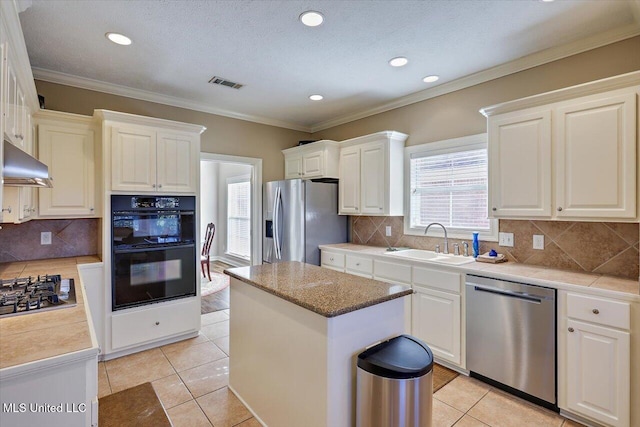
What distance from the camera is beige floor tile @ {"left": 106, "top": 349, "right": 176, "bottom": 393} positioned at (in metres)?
2.58

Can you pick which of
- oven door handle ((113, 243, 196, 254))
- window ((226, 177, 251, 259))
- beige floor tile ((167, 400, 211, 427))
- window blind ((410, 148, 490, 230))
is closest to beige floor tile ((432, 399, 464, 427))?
beige floor tile ((167, 400, 211, 427))

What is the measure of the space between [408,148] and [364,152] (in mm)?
509

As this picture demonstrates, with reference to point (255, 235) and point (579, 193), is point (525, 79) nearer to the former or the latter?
point (579, 193)

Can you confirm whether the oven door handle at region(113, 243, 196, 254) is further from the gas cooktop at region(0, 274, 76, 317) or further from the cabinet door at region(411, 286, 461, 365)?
the cabinet door at region(411, 286, 461, 365)

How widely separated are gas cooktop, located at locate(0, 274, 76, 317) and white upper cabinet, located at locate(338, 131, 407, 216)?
2857 mm

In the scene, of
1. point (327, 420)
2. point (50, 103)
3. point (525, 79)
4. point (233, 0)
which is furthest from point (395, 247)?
point (50, 103)

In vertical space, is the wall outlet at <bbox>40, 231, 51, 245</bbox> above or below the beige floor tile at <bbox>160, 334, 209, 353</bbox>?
above

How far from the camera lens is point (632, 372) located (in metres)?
1.89

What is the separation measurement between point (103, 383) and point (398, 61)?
3.63 m

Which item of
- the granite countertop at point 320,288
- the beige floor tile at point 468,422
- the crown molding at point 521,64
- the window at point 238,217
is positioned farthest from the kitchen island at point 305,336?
the window at point 238,217

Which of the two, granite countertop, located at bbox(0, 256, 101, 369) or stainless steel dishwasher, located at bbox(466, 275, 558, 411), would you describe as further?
stainless steel dishwasher, located at bbox(466, 275, 558, 411)

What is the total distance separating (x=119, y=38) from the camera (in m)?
2.44

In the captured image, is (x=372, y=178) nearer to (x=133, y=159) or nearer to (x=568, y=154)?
(x=568, y=154)

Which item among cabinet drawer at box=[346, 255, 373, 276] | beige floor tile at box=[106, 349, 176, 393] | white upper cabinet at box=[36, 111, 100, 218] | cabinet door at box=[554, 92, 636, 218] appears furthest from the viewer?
cabinet drawer at box=[346, 255, 373, 276]
